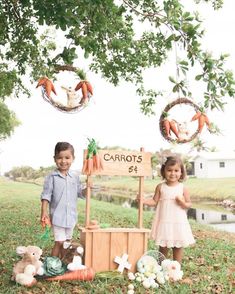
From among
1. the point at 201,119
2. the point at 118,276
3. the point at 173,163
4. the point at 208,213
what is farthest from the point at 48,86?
the point at 208,213

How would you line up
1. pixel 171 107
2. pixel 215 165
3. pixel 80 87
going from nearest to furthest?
pixel 80 87 → pixel 171 107 → pixel 215 165

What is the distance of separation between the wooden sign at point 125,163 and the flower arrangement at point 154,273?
0.99 meters

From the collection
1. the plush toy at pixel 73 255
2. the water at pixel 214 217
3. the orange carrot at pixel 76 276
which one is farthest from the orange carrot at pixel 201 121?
the water at pixel 214 217

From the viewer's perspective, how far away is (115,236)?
6.07 metres

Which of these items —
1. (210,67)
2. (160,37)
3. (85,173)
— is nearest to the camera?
(210,67)

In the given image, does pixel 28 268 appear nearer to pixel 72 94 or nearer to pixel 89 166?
pixel 89 166

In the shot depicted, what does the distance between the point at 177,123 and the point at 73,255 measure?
6.39 feet

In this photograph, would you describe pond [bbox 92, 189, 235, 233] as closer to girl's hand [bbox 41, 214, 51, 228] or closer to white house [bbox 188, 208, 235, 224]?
white house [bbox 188, 208, 235, 224]

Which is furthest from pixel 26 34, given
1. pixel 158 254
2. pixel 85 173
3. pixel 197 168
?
pixel 197 168

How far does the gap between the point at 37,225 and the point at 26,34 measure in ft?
13.0

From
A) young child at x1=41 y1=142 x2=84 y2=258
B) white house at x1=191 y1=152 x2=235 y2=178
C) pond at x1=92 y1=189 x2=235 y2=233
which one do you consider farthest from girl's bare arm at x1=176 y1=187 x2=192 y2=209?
white house at x1=191 y1=152 x2=235 y2=178

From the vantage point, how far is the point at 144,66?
10773 millimetres

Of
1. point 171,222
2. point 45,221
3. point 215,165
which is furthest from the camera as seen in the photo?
point 215,165

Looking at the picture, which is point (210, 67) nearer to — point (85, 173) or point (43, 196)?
point (85, 173)
